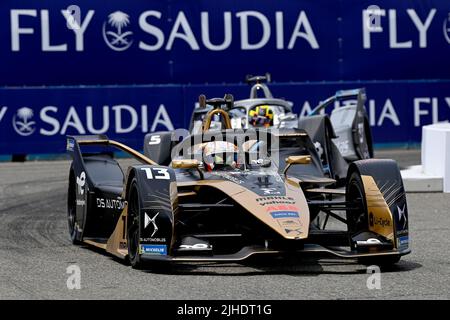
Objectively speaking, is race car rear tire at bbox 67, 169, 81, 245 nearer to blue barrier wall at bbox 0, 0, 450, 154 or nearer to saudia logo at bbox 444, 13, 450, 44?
blue barrier wall at bbox 0, 0, 450, 154

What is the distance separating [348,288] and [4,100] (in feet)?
46.8

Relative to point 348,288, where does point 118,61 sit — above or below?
above

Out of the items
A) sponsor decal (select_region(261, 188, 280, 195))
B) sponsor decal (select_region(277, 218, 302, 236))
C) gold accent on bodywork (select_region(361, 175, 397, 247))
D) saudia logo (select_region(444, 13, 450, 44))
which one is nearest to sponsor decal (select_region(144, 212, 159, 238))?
sponsor decal (select_region(261, 188, 280, 195))

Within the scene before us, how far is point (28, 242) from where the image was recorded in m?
11.4

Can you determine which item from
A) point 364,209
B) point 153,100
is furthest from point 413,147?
point 364,209

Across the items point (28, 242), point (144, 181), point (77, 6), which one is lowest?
point (28, 242)

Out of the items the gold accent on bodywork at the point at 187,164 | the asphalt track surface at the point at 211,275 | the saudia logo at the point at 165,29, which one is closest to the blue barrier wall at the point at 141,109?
the saudia logo at the point at 165,29

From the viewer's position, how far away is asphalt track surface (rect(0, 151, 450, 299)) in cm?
807

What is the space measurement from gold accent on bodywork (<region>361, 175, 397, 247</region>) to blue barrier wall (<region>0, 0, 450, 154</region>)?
12.8m

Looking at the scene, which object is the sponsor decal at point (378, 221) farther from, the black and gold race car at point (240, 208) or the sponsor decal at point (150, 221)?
the sponsor decal at point (150, 221)

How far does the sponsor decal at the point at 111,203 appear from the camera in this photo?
1064 cm

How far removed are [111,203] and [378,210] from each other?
2.65 meters

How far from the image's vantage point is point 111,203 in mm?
10875

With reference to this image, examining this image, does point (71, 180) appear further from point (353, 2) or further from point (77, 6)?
point (353, 2)
